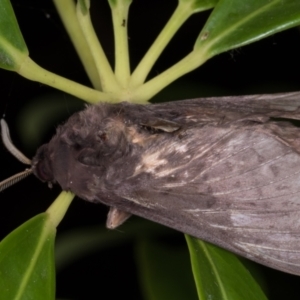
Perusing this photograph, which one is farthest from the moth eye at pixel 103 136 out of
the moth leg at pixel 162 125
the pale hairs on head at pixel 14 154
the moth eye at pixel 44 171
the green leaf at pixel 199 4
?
the green leaf at pixel 199 4

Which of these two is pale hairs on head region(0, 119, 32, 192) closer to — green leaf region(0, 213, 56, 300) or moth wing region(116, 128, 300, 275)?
green leaf region(0, 213, 56, 300)

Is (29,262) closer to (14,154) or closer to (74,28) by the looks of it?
(14,154)

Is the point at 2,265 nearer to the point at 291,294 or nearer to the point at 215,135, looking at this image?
the point at 215,135

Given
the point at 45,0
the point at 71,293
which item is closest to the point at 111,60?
the point at 45,0

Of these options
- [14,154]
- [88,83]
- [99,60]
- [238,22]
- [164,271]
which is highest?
[88,83]

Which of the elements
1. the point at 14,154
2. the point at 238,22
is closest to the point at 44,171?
the point at 14,154

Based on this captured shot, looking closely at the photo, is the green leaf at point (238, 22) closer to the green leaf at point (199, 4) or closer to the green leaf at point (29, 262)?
the green leaf at point (199, 4)
